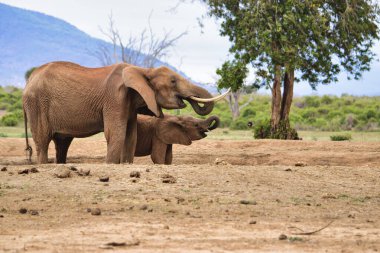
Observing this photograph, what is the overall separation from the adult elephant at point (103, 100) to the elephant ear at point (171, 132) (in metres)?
1.37

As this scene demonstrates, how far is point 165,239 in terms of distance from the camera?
7434 mm

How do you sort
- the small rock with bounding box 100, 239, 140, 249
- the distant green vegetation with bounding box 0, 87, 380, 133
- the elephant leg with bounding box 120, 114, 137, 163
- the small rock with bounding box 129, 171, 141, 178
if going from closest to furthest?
the small rock with bounding box 100, 239, 140, 249
the small rock with bounding box 129, 171, 141, 178
the elephant leg with bounding box 120, 114, 137, 163
the distant green vegetation with bounding box 0, 87, 380, 133

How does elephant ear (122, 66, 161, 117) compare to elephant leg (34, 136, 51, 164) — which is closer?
elephant ear (122, 66, 161, 117)

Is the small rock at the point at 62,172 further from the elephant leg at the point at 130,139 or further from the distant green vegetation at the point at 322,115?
the distant green vegetation at the point at 322,115

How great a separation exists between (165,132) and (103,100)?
2.07 meters

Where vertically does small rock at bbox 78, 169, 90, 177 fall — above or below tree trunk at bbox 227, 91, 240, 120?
below

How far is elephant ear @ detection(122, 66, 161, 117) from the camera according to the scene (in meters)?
13.6

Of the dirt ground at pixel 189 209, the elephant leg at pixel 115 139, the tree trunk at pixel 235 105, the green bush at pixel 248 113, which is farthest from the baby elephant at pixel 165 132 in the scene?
the tree trunk at pixel 235 105

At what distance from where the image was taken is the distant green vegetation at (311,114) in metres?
40.3

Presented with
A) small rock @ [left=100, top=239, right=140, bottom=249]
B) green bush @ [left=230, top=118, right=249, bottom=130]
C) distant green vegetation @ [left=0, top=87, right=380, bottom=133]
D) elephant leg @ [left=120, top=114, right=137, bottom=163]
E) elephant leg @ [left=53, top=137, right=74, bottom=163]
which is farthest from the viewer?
distant green vegetation @ [left=0, top=87, right=380, bottom=133]

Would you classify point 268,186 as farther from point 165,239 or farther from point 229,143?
point 229,143

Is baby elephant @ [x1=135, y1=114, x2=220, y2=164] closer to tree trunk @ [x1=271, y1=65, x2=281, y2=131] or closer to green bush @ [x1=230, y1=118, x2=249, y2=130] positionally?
tree trunk @ [x1=271, y1=65, x2=281, y2=131]

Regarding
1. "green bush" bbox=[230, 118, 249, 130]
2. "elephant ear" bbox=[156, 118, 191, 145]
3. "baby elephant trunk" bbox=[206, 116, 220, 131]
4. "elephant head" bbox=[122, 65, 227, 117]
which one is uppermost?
"elephant head" bbox=[122, 65, 227, 117]

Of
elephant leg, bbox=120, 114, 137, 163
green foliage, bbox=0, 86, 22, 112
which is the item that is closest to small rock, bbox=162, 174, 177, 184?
elephant leg, bbox=120, 114, 137, 163
